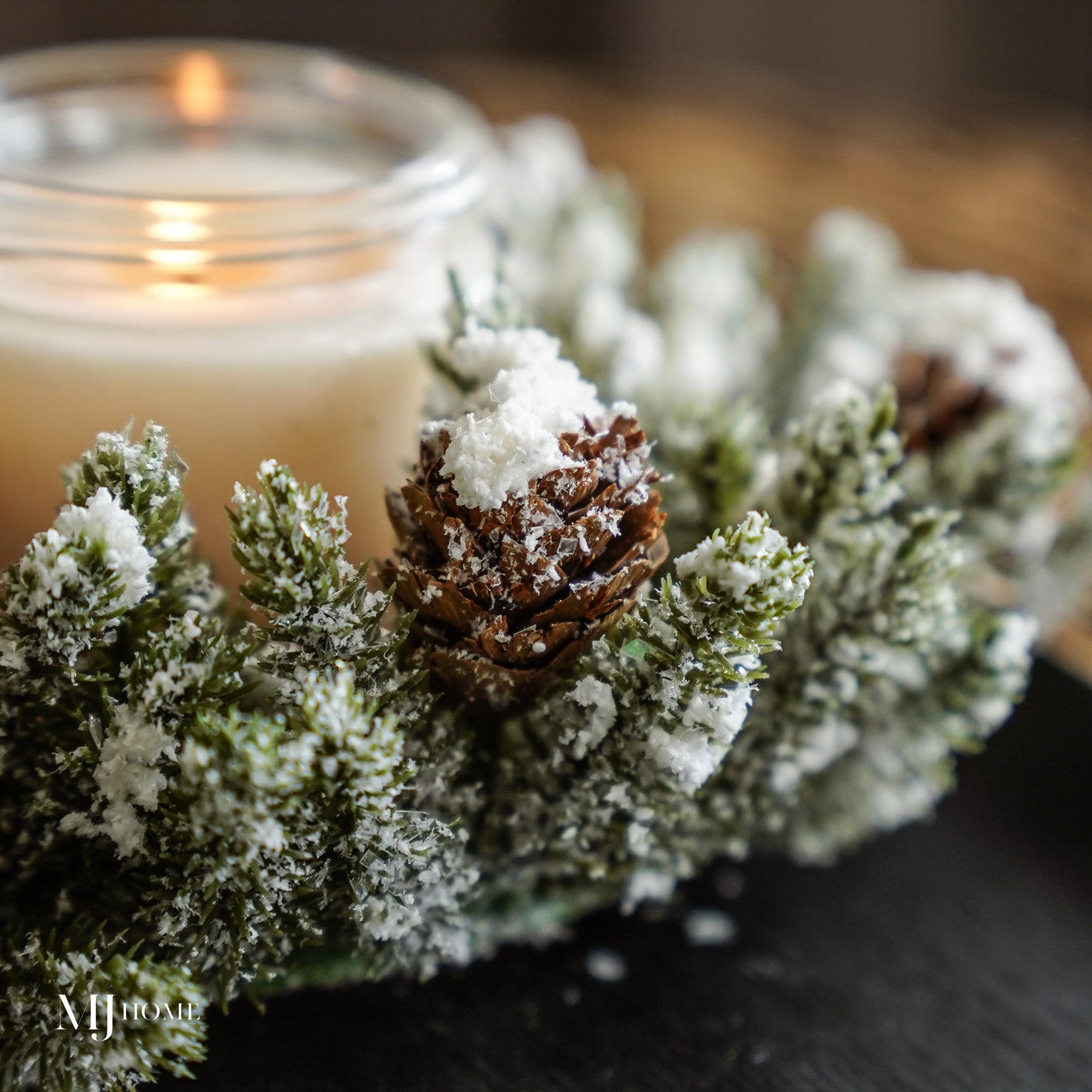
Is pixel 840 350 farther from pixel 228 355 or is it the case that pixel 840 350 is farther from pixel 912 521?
pixel 228 355

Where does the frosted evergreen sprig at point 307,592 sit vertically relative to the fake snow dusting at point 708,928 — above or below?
above

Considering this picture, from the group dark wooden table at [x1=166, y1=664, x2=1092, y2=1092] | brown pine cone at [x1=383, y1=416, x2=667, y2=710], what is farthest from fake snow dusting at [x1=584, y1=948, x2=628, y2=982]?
brown pine cone at [x1=383, y1=416, x2=667, y2=710]

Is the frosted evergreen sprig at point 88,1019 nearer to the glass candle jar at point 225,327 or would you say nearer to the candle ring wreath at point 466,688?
the candle ring wreath at point 466,688

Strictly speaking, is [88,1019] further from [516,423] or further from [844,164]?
[844,164]

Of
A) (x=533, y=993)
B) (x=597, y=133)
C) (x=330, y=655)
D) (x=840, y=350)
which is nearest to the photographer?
(x=330, y=655)

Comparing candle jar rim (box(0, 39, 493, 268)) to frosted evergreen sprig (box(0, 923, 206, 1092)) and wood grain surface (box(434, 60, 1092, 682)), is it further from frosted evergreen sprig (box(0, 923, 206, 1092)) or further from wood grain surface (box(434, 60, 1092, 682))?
wood grain surface (box(434, 60, 1092, 682))

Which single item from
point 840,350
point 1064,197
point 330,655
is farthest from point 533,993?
point 1064,197

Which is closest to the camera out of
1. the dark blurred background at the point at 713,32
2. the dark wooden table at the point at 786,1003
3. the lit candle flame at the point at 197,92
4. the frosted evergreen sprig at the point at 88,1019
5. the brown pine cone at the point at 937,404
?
the frosted evergreen sprig at the point at 88,1019

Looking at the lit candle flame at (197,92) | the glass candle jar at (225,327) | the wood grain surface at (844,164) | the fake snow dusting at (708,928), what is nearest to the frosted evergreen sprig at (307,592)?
the glass candle jar at (225,327)
